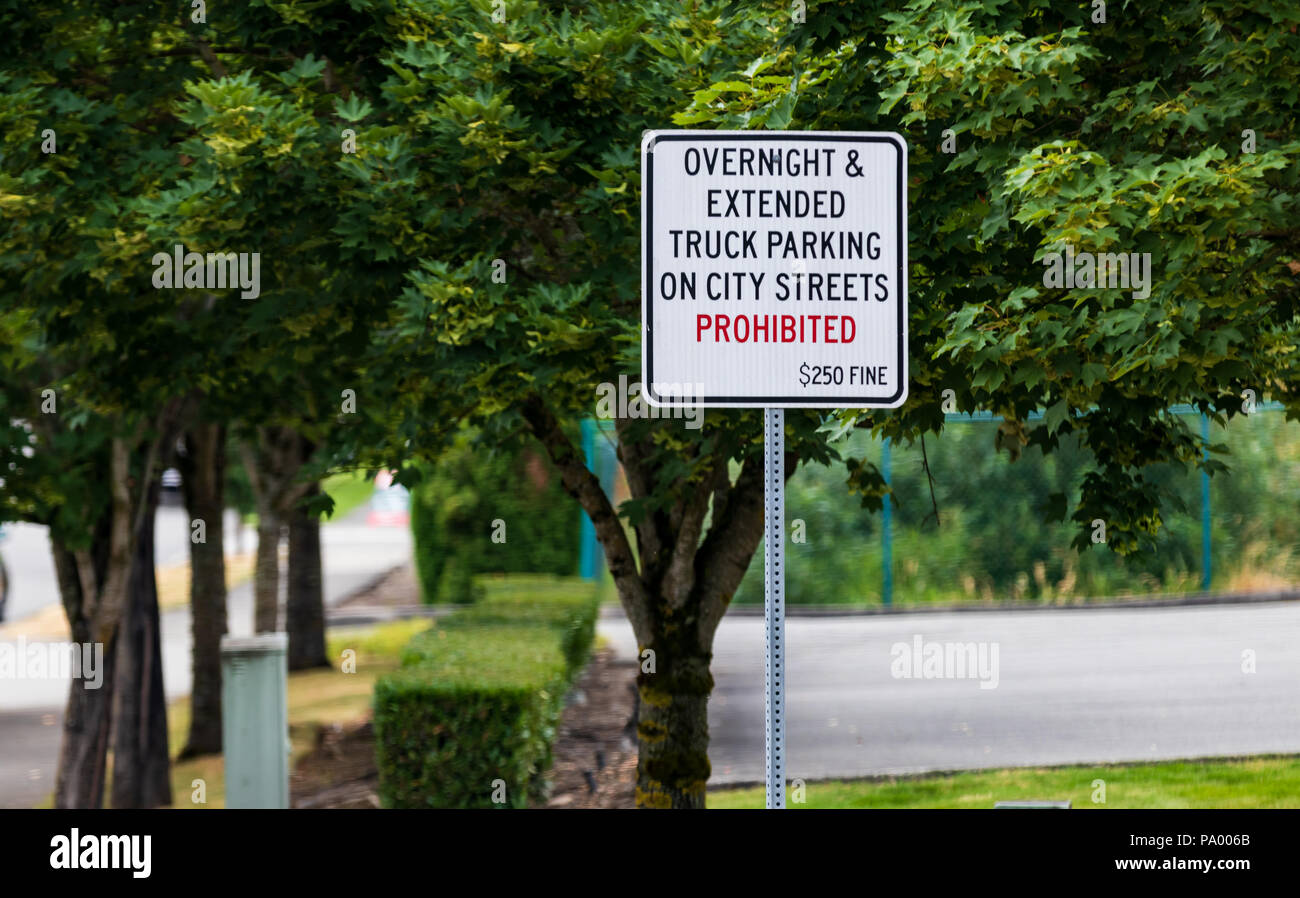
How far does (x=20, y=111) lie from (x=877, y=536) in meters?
14.1

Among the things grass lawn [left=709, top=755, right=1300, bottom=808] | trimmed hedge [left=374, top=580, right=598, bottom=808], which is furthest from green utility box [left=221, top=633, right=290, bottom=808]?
grass lawn [left=709, top=755, right=1300, bottom=808]

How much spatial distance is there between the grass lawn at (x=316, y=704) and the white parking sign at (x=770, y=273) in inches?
317

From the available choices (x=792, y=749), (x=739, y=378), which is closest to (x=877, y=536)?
(x=792, y=749)

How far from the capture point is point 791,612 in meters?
18.7

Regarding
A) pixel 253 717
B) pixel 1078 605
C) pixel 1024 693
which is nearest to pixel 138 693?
pixel 253 717

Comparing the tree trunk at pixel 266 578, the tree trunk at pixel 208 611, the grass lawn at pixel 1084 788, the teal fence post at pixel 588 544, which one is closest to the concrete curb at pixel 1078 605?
the teal fence post at pixel 588 544

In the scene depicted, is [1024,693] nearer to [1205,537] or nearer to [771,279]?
[1205,537]

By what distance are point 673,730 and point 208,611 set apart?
21.8 ft

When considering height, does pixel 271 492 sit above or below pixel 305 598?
above

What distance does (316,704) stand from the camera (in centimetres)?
1452

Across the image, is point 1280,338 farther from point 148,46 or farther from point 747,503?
point 148,46

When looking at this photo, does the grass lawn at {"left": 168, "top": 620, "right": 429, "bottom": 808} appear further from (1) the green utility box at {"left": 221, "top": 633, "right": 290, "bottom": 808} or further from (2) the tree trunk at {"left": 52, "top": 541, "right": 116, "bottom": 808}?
(1) the green utility box at {"left": 221, "top": 633, "right": 290, "bottom": 808}

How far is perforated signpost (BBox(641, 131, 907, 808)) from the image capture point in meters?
3.28

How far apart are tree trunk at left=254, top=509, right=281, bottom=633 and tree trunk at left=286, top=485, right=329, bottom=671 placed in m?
2.29
